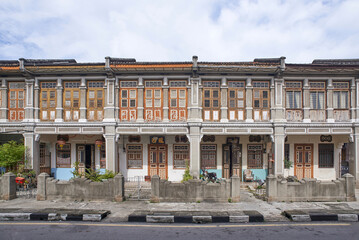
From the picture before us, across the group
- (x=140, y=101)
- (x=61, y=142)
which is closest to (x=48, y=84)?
(x=61, y=142)

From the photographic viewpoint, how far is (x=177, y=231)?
23.6 feet

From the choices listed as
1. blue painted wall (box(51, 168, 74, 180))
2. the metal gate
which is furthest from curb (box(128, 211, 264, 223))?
blue painted wall (box(51, 168, 74, 180))

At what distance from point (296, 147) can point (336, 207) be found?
6.22m

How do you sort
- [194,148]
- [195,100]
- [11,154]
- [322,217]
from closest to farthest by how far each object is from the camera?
[322,217], [11,154], [194,148], [195,100]

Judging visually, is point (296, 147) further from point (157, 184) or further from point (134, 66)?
point (134, 66)

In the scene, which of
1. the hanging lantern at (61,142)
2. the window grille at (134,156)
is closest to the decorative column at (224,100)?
the window grille at (134,156)

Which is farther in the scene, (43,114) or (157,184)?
(43,114)

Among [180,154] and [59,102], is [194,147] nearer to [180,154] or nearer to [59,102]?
[180,154]

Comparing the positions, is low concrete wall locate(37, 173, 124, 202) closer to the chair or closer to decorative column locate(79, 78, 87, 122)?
decorative column locate(79, 78, 87, 122)

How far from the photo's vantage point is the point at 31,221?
8164 millimetres

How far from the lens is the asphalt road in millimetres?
6742

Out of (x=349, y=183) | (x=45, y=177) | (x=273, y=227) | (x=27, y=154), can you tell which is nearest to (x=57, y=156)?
(x=27, y=154)

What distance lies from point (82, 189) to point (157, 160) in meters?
5.74

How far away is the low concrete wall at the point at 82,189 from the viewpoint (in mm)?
10203
